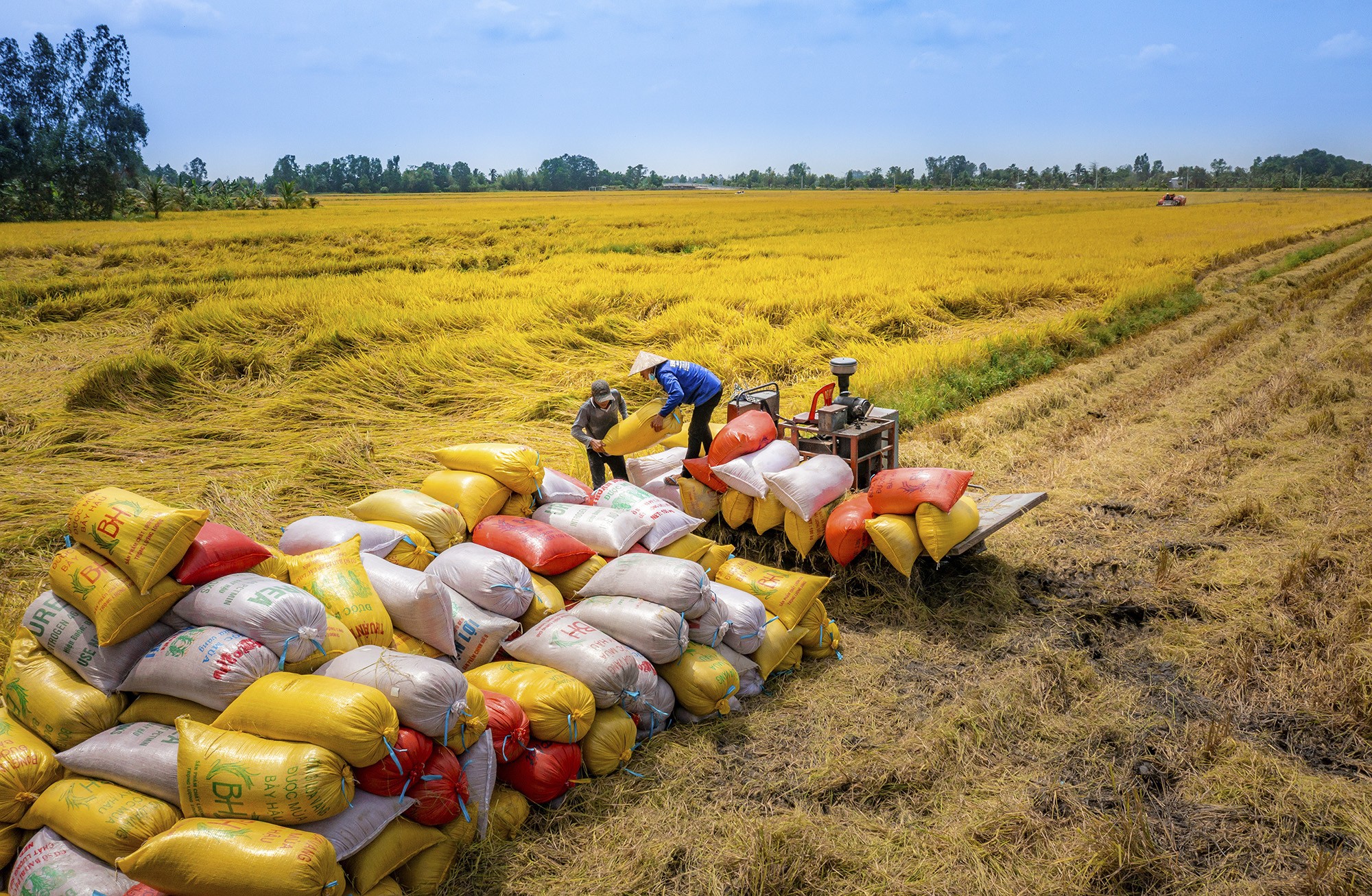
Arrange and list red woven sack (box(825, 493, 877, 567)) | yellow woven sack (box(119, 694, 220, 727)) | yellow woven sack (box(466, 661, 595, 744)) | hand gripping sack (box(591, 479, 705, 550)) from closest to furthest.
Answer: yellow woven sack (box(119, 694, 220, 727)) < yellow woven sack (box(466, 661, 595, 744)) < hand gripping sack (box(591, 479, 705, 550)) < red woven sack (box(825, 493, 877, 567))

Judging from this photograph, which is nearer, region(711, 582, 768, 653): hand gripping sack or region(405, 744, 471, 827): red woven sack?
region(405, 744, 471, 827): red woven sack

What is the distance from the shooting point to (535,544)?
3602 mm

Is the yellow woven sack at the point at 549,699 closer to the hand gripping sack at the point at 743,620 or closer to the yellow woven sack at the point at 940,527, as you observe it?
the hand gripping sack at the point at 743,620

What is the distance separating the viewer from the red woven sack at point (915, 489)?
399cm

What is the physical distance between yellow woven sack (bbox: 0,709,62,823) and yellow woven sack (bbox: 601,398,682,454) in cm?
298

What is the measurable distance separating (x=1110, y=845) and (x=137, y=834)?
2.71 m

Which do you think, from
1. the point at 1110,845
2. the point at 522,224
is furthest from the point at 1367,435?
Answer: the point at 522,224

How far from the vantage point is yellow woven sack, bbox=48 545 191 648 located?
2.54 meters

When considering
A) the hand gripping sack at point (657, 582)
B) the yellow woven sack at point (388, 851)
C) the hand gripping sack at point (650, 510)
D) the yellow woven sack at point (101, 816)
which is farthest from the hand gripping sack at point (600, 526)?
the yellow woven sack at point (101, 816)

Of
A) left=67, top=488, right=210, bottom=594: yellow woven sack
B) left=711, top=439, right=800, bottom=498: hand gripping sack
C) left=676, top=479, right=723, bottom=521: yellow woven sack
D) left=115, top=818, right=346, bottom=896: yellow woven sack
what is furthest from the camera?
left=676, top=479, right=723, bottom=521: yellow woven sack

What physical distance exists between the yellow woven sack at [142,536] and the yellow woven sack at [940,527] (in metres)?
3.08

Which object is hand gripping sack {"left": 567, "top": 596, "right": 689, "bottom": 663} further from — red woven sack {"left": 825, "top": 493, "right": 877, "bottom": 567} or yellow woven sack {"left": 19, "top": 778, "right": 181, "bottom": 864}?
yellow woven sack {"left": 19, "top": 778, "right": 181, "bottom": 864}

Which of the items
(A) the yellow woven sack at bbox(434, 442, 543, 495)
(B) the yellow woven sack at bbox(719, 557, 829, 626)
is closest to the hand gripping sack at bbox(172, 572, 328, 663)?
(A) the yellow woven sack at bbox(434, 442, 543, 495)

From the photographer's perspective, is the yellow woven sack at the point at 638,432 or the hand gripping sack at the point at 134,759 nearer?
the hand gripping sack at the point at 134,759
